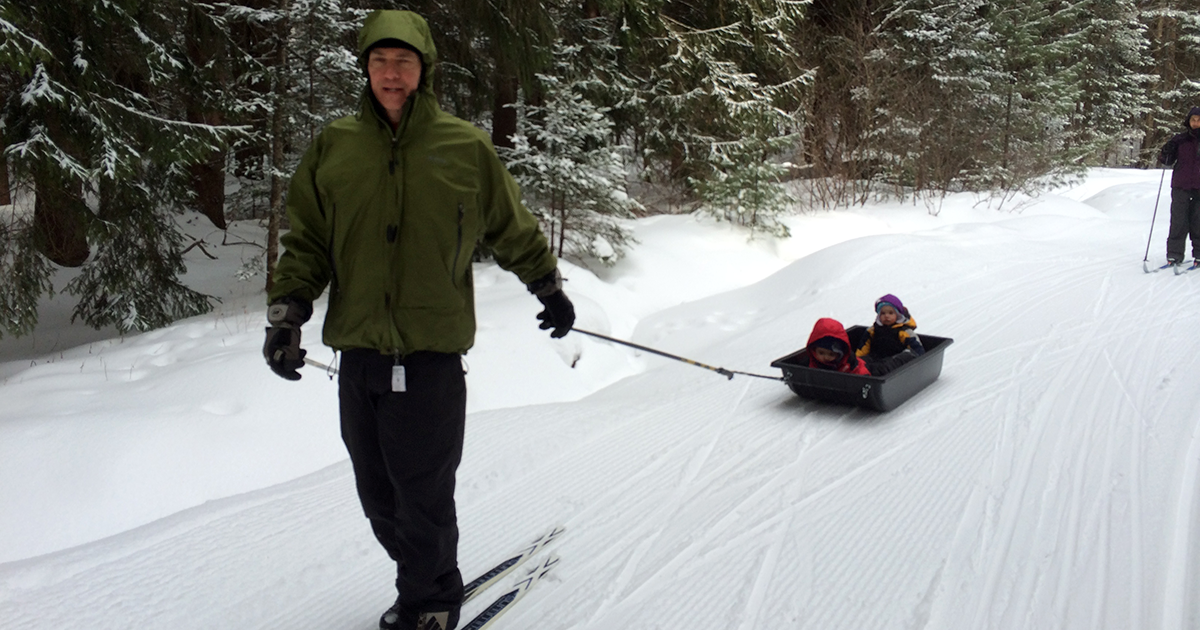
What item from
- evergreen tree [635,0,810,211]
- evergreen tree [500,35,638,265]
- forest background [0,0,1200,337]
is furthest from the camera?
evergreen tree [635,0,810,211]

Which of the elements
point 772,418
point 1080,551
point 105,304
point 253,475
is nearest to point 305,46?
point 105,304

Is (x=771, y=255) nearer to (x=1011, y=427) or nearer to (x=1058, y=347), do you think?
(x=1058, y=347)

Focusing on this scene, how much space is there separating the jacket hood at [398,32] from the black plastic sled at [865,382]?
342 centimetres

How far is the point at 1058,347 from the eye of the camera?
6168 millimetres

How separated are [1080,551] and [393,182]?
3023mm

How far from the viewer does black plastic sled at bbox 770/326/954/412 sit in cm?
470

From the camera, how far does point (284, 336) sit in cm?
228

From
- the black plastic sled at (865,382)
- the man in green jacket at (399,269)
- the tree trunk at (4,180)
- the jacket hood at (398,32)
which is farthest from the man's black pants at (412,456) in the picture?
the tree trunk at (4,180)

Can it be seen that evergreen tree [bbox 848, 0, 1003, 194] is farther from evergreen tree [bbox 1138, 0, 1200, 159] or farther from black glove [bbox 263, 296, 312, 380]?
evergreen tree [bbox 1138, 0, 1200, 159]

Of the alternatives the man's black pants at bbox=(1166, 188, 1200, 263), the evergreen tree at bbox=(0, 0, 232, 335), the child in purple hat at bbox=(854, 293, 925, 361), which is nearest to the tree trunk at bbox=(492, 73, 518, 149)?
the evergreen tree at bbox=(0, 0, 232, 335)

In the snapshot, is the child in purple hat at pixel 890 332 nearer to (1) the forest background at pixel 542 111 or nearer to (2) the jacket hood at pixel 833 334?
(2) the jacket hood at pixel 833 334

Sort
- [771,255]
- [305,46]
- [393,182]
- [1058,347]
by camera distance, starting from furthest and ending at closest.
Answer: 1. [771,255]
2. [305,46]
3. [1058,347]
4. [393,182]

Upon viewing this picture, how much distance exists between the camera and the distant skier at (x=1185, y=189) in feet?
28.5

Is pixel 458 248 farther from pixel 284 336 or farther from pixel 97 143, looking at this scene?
pixel 97 143
